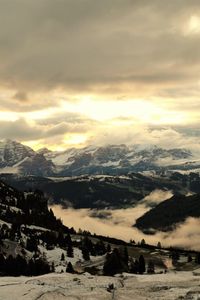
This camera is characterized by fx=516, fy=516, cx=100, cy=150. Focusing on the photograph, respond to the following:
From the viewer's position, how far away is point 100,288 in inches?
3056

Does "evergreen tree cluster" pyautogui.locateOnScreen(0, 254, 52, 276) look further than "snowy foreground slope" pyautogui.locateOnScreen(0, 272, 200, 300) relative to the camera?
Yes

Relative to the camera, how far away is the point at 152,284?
269 feet

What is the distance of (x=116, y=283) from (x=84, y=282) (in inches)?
206

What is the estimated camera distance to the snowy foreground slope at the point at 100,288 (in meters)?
71.1

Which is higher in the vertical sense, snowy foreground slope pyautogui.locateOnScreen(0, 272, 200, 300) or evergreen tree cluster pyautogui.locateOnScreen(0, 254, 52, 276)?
snowy foreground slope pyautogui.locateOnScreen(0, 272, 200, 300)

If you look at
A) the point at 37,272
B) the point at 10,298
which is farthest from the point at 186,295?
the point at 37,272

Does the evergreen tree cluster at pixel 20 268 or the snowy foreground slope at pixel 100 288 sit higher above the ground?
the snowy foreground slope at pixel 100 288

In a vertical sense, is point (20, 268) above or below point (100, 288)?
below

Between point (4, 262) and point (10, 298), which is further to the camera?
point (4, 262)

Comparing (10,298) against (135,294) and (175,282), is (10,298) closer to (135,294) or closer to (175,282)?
(135,294)

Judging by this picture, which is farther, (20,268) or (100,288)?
(20,268)

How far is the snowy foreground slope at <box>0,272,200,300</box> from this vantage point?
7112cm

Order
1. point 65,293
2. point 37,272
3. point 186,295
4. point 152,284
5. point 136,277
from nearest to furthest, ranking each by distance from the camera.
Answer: point 186,295 → point 65,293 → point 152,284 → point 136,277 → point 37,272

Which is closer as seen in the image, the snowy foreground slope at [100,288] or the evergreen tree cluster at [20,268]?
the snowy foreground slope at [100,288]
